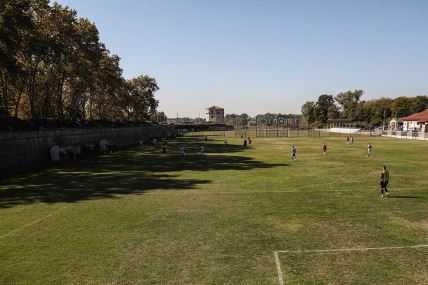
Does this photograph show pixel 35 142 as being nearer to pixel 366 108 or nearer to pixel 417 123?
pixel 417 123

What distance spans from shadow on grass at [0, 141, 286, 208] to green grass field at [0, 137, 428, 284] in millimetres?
155

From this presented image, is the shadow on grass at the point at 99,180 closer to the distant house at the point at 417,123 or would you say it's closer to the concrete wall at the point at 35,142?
the concrete wall at the point at 35,142

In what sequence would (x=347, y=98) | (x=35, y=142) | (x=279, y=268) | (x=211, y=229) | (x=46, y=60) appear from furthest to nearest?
(x=347, y=98), (x=46, y=60), (x=35, y=142), (x=211, y=229), (x=279, y=268)

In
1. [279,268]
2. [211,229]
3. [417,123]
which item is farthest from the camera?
[417,123]

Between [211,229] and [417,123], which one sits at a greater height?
[417,123]

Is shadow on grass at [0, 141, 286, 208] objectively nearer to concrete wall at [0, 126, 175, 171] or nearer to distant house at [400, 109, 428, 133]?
concrete wall at [0, 126, 175, 171]

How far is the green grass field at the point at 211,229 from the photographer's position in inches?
438

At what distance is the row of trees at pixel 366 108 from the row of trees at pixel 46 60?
10003 cm

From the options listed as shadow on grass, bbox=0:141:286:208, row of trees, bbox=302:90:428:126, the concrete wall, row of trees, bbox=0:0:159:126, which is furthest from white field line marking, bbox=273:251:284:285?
row of trees, bbox=302:90:428:126

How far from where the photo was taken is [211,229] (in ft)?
50.5

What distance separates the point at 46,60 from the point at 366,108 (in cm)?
14089

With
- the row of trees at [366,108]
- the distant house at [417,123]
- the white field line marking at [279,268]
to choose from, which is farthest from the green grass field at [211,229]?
the row of trees at [366,108]

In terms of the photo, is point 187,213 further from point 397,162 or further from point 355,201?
point 397,162

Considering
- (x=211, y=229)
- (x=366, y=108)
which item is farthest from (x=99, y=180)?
(x=366, y=108)
